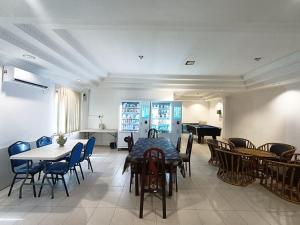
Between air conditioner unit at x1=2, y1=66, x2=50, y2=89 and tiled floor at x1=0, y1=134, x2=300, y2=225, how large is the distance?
1.95 m

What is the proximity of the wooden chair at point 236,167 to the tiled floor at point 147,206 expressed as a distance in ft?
0.68

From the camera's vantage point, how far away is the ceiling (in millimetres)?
2008

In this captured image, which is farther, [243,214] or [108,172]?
[108,172]

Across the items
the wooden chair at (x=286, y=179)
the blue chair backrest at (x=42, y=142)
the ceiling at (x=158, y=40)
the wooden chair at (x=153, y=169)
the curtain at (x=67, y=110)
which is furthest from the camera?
the curtain at (x=67, y=110)

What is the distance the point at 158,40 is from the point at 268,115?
15.5 ft

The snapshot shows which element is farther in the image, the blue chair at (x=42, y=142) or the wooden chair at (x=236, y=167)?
the blue chair at (x=42, y=142)

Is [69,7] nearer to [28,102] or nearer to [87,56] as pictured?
[87,56]

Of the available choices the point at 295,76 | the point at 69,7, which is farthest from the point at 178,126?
the point at 69,7

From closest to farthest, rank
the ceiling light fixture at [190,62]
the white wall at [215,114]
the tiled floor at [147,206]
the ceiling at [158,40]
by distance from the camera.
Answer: the ceiling at [158,40] < the tiled floor at [147,206] < the ceiling light fixture at [190,62] < the white wall at [215,114]

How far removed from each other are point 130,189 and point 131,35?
8.71ft

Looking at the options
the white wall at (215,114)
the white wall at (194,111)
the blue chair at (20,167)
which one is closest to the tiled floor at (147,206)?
the blue chair at (20,167)

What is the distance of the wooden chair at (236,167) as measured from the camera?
3.87 meters

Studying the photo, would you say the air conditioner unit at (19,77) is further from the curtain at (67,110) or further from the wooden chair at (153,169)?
the wooden chair at (153,169)

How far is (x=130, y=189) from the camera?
355cm
